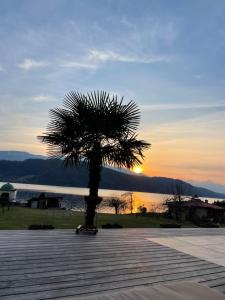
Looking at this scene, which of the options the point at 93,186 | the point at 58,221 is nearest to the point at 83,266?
the point at 93,186

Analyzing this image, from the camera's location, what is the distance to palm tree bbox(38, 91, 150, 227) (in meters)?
13.2

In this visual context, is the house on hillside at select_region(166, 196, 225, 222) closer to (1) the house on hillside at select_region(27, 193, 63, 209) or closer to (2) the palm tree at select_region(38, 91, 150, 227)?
(1) the house on hillside at select_region(27, 193, 63, 209)

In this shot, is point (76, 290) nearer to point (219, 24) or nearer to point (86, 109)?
point (86, 109)

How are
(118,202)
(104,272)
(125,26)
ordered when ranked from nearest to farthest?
(104,272), (125,26), (118,202)

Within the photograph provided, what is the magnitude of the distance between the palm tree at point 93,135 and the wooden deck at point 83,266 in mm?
3218

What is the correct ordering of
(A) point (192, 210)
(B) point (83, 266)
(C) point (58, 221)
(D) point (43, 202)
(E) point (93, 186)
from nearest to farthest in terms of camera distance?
(B) point (83, 266), (E) point (93, 186), (C) point (58, 221), (A) point (192, 210), (D) point (43, 202)

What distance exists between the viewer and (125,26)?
42.6 feet

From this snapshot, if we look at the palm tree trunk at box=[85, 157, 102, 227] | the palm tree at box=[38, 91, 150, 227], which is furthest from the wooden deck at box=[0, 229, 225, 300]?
the palm tree at box=[38, 91, 150, 227]

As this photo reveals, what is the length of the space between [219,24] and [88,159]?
6300 millimetres

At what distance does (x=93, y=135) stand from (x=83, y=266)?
675 centimetres

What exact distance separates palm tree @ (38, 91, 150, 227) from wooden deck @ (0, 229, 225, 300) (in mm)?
3218

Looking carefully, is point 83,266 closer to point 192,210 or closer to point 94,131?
point 94,131

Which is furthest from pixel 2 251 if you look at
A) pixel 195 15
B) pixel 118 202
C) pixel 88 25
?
pixel 118 202

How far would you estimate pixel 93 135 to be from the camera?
13.3 metres
